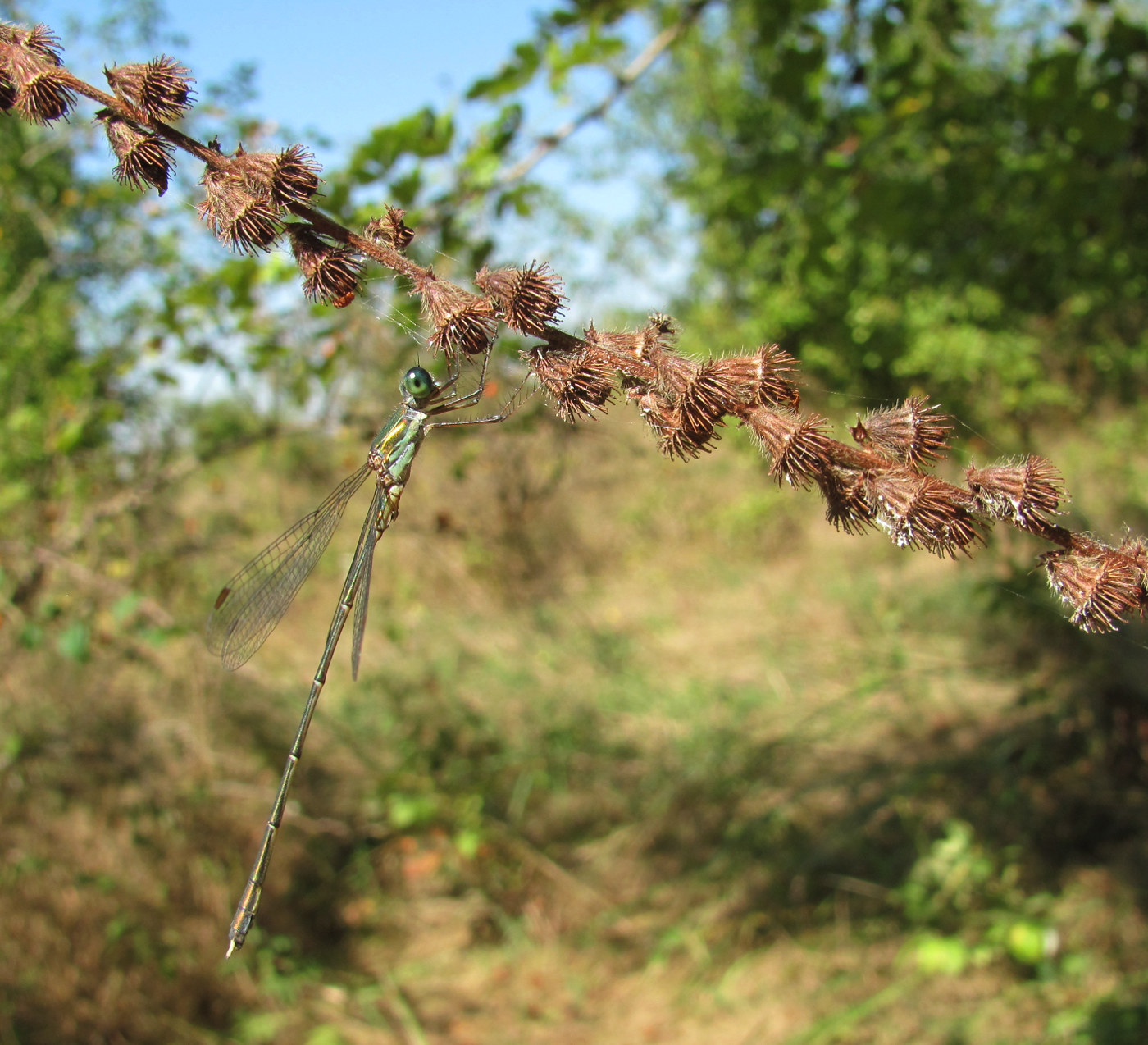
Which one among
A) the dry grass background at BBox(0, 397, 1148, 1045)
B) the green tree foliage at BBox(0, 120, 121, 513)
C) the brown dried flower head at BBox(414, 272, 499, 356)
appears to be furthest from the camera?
the green tree foliage at BBox(0, 120, 121, 513)

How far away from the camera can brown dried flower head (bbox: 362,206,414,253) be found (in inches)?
47.1

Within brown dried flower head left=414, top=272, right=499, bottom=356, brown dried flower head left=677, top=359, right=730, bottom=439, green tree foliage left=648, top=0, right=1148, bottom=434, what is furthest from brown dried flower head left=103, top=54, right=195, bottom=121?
green tree foliage left=648, top=0, right=1148, bottom=434

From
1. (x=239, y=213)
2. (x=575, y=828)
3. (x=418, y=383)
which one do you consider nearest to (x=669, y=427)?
(x=239, y=213)

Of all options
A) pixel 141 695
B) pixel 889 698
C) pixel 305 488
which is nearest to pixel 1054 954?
pixel 889 698

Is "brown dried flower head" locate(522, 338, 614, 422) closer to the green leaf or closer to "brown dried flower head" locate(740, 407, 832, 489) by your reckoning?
"brown dried flower head" locate(740, 407, 832, 489)

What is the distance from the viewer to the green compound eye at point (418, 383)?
1.68 metres

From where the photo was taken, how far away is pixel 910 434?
103cm

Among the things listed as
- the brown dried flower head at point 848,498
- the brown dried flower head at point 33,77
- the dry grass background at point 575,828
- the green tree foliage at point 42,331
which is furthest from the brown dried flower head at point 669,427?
the green tree foliage at point 42,331

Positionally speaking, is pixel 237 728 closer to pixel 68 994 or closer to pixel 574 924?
pixel 68 994

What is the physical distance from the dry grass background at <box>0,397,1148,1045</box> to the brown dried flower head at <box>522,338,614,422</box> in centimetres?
244

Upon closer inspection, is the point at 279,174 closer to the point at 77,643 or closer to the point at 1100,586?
the point at 1100,586

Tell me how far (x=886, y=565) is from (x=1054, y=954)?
4212 mm

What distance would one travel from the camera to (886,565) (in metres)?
7.18

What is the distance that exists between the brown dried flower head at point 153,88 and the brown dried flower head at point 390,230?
0.29 meters
